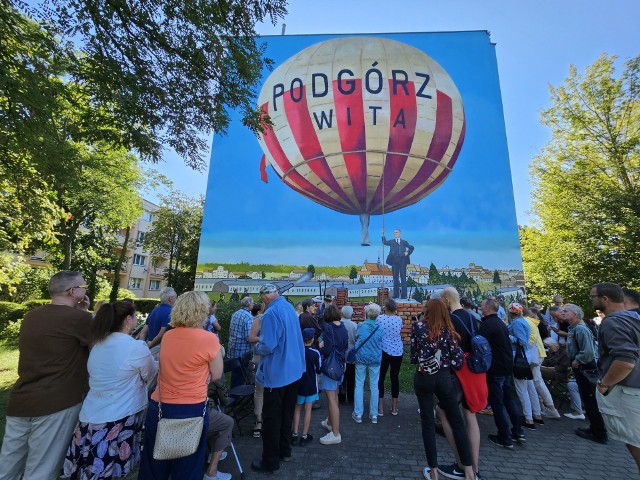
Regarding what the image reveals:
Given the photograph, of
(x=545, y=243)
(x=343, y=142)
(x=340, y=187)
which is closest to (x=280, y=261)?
(x=340, y=187)

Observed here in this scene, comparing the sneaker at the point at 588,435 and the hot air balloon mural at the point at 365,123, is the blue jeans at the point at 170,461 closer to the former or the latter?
the sneaker at the point at 588,435

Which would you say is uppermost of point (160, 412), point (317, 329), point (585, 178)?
point (585, 178)

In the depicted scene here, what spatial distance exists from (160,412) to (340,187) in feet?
34.4

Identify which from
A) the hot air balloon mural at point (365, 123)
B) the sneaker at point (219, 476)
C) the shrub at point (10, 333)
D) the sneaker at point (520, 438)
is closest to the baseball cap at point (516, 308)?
the sneaker at point (520, 438)

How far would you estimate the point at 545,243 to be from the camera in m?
14.0

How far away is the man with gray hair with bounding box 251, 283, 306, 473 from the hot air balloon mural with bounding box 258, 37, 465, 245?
917cm

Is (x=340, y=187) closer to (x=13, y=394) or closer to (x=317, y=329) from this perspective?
(x=317, y=329)

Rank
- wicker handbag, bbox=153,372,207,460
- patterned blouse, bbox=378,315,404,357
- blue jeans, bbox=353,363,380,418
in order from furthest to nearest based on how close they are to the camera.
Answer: patterned blouse, bbox=378,315,404,357 → blue jeans, bbox=353,363,380,418 → wicker handbag, bbox=153,372,207,460

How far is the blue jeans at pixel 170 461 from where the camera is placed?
2.23m

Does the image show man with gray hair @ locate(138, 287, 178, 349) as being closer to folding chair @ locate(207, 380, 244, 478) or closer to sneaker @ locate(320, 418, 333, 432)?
folding chair @ locate(207, 380, 244, 478)

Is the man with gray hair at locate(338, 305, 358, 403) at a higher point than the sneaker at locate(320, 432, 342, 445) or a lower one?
higher

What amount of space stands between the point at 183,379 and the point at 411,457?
9.75 feet

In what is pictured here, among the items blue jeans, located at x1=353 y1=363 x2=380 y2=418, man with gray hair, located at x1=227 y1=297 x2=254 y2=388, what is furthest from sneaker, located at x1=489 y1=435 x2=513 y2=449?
man with gray hair, located at x1=227 y1=297 x2=254 y2=388

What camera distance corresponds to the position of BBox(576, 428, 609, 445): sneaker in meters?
Answer: 4.18
